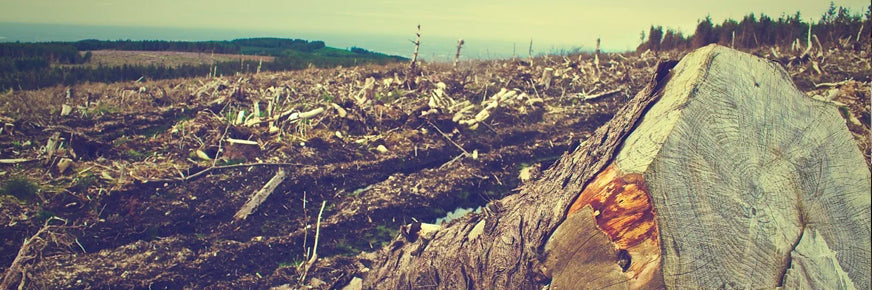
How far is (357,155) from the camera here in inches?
316

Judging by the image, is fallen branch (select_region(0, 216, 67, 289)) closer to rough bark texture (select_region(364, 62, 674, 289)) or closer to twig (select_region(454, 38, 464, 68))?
rough bark texture (select_region(364, 62, 674, 289))

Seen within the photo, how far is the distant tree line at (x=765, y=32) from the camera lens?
15918 millimetres

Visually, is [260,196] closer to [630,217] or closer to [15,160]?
[15,160]

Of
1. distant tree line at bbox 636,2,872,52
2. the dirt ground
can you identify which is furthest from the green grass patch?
distant tree line at bbox 636,2,872,52

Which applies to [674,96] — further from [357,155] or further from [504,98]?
Answer: [504,98]

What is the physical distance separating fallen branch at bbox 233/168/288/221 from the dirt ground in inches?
3.6

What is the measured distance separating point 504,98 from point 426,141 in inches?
110

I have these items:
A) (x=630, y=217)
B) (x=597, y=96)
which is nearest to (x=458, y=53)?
(x=597, y=96)

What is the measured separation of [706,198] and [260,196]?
536 cm

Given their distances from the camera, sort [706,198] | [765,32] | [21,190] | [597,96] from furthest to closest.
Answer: [765,32], [597,96], [21,190], [706,198]

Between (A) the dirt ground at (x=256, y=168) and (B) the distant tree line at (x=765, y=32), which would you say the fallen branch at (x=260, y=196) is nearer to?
(A) the dirt ground at (x=256, y=168)

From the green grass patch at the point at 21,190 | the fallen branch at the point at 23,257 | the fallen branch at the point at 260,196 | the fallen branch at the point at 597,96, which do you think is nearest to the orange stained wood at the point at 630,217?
the fallen branch at the point at 260,196

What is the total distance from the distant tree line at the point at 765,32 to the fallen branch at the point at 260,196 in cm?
1350

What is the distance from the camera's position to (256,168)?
7.03 meters
